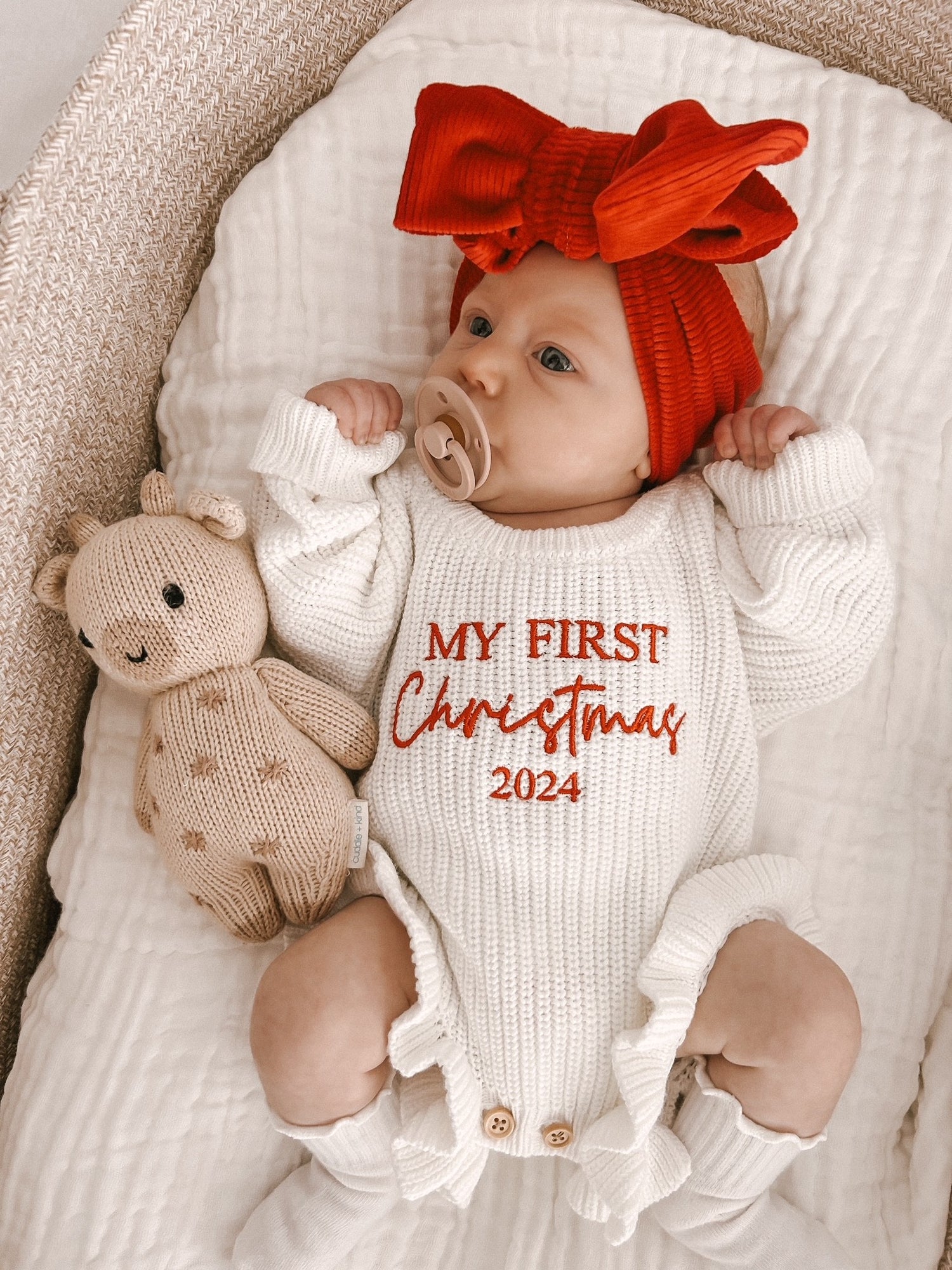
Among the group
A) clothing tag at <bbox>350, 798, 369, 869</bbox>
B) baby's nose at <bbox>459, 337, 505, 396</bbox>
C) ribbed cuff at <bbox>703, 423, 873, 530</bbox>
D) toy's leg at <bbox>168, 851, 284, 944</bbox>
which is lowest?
toy's leg at <bbox>168, 851, 284, 944</bbox>

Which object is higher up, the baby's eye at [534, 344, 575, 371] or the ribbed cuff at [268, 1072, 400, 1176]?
the baby's eye at [534, 344, 575, 371]

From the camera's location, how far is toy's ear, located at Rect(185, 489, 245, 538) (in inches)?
40.0

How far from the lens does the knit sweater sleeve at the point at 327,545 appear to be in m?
1.07

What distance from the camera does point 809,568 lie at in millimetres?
1053

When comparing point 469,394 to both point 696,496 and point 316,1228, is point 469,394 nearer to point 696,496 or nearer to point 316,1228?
point 696,496

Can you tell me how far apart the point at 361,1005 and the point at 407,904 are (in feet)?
0.32

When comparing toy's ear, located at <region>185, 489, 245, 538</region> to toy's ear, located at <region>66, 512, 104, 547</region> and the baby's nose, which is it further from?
the baby's nose

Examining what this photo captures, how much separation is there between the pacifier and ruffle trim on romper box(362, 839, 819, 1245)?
14.5 inches

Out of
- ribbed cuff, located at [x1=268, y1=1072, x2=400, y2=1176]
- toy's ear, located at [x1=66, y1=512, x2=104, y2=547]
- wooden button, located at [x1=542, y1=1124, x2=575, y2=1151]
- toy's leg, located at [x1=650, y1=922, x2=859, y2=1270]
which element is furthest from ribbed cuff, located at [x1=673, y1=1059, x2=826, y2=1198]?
toy's ear, located at [x1=66, y1=512, x2=104, y2=547]

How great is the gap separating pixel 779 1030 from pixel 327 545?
1.94 ft

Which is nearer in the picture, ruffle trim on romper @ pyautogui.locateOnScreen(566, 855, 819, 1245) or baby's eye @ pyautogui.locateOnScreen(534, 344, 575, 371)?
ruffle trim on romper @ pyautogui.locateOnScreen(566, 855, 819, 1245)

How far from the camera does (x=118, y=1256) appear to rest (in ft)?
3.33

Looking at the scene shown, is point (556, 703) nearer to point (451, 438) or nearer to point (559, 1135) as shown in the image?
point (451, 438)

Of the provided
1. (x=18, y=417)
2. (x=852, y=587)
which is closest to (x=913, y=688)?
(x=852, y=587)
